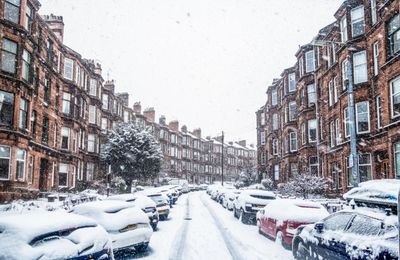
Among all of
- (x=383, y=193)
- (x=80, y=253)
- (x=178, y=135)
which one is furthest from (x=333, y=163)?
(x=178, y=135)

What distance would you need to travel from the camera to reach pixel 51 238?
17.7 ft

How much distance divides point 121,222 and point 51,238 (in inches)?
146

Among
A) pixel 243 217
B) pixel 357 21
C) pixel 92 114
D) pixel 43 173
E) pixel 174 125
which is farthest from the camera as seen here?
pixel 174 125

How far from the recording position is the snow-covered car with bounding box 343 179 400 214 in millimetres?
Answer: 5840

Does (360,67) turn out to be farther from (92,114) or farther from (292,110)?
(92,114)

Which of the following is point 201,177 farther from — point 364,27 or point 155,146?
point 364,27

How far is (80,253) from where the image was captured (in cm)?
545

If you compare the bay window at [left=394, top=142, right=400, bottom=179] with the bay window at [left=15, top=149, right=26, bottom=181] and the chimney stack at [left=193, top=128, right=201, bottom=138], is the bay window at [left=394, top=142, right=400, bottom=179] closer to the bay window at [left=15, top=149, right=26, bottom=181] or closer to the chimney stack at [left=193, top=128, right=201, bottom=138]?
the bay window at [left=15, top=149, right=26, bottom=181]

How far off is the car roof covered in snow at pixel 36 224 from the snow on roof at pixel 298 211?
641 centimetres

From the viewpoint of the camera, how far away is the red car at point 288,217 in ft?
34.0

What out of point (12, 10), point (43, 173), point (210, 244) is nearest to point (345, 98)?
point (210, 244)

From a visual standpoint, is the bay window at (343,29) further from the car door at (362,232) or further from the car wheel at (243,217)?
the car door at (362,232)

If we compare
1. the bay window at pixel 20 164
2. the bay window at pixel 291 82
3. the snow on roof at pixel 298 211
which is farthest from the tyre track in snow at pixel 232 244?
the bay window at pixel 291 82

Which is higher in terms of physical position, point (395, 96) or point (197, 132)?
point (197, 132)
